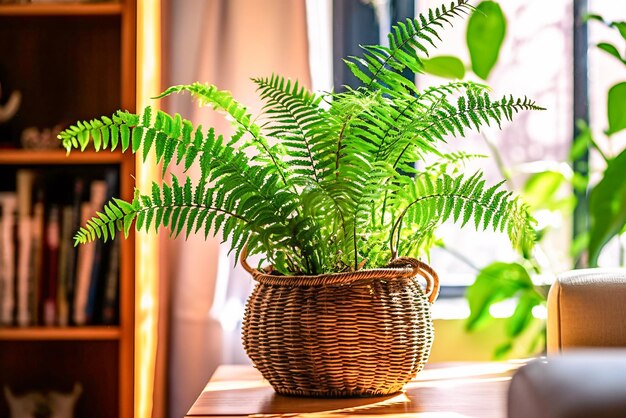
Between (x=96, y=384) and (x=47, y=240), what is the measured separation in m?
0.39

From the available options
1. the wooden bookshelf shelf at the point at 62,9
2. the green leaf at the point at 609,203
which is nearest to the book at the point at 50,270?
the wooden bookshelf shelf at the point at 62,9

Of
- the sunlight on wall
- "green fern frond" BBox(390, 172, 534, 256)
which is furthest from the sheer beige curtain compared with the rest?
"green fern frond" BBox(390, 172, 534, 256)

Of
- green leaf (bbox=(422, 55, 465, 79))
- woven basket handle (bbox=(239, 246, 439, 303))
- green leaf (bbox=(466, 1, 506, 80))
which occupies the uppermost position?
green leaf (bbox=(466, 1, 506, 80))

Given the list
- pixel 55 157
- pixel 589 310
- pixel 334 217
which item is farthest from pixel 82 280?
pixel 589 310

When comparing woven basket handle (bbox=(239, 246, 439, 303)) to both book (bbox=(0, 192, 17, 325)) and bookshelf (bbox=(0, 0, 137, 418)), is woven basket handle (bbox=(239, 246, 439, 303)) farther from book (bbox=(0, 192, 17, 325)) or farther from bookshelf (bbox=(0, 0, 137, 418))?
bookshelf (bbox=(0, 0, 137, 418))

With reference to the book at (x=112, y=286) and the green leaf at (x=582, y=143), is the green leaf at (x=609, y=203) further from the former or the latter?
the book at (x=112, y=286)

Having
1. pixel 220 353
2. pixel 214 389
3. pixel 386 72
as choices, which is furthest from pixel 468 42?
pixel 214 389

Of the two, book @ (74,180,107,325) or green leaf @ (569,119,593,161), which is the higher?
green leaf @ (569,119,593,161)

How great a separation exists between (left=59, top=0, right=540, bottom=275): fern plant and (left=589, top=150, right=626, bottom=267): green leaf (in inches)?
28.5

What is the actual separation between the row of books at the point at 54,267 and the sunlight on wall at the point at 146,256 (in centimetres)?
7

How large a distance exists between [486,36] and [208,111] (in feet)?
2.20

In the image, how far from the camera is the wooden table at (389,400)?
1176 millimetres

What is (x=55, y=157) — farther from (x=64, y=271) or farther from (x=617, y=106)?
(x=617, y=106)

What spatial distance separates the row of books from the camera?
1751 mm
